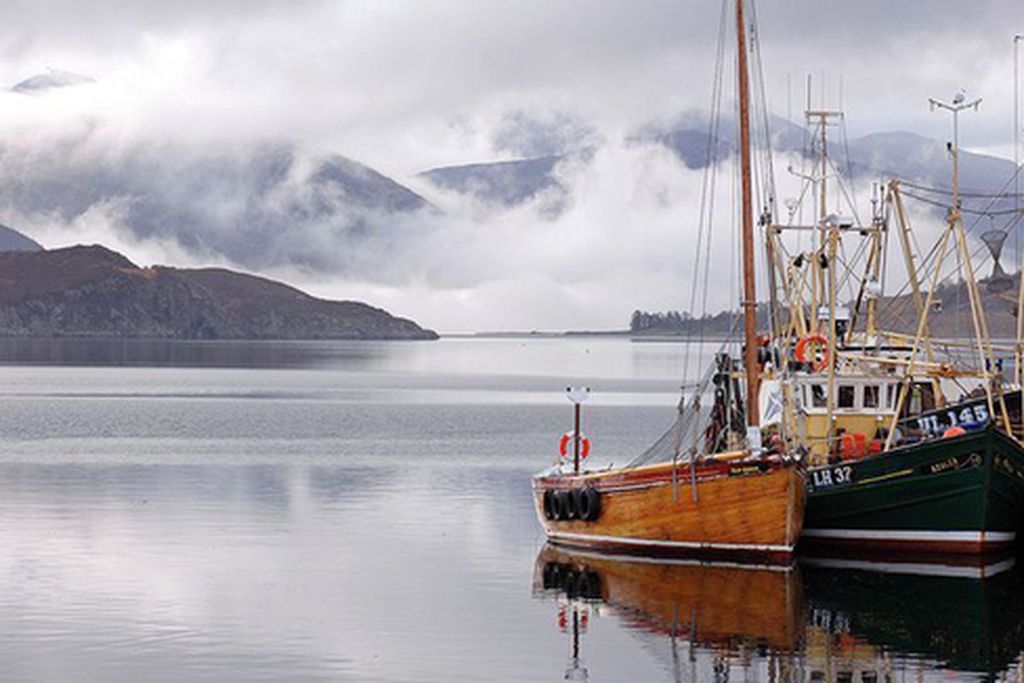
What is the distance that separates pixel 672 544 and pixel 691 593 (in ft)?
15.3

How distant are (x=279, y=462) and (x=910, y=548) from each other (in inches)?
1550

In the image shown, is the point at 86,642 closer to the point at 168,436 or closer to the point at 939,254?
the point at 939,254

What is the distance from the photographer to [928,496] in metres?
45.7

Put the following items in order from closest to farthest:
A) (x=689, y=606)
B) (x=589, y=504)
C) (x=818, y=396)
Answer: (x=689, y=606)
(x=589, y=504)
(x=818, y=396)

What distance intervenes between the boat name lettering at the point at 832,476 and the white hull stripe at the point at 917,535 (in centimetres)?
125

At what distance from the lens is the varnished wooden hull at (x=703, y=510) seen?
4347 centimetres

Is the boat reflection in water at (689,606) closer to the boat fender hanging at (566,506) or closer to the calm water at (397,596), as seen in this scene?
the calm water at (397,596)

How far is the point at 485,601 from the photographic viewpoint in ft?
134

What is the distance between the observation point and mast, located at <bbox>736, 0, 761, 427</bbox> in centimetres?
4684

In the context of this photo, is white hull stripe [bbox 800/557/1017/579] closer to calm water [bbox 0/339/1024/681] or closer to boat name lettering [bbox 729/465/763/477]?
calm water [bbox 0/339/1024/681]

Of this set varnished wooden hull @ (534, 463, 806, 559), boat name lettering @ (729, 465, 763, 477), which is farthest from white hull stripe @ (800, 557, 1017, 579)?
boat name lettering @ (729, 465, 763, 477)

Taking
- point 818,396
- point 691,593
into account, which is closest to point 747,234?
point 818,396

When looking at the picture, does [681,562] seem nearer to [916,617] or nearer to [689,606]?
[689,606]

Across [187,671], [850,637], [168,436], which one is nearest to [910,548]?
[850,637]
